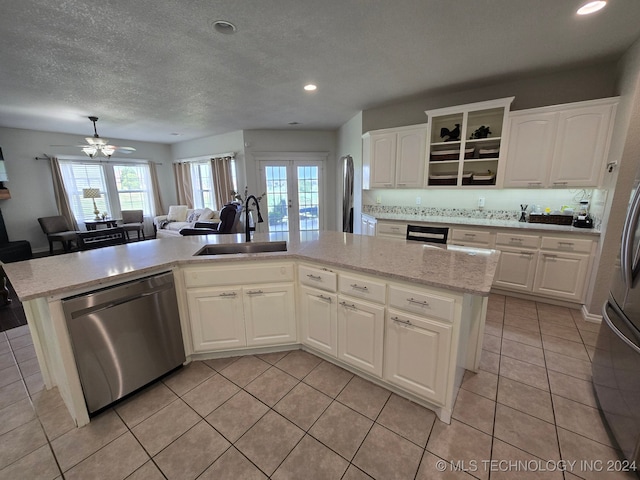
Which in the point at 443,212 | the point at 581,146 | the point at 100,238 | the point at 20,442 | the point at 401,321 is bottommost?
the point at 20,442

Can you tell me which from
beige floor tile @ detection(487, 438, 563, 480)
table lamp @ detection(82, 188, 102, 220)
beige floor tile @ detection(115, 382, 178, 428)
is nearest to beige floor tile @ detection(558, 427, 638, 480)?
beige floor tile @ detection(487, 438, 563, 480)

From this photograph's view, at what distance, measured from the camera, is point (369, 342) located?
178cm

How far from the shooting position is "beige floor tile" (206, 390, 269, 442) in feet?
5.07

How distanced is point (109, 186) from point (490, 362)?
28.2 ft

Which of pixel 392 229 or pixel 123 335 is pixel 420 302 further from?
pixel 392 229

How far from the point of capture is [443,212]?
13.4ft

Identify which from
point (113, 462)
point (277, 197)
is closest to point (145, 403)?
point (113, 462)

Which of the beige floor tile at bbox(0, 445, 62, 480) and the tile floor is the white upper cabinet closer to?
the tile floor

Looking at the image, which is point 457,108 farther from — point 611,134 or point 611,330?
point 611,330

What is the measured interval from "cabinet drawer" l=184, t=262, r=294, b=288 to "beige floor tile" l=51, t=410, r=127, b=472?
0.90m

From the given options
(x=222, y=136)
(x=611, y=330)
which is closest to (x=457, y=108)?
(x=611, y=330)

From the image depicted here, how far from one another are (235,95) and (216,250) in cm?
239

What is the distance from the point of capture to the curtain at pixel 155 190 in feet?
24.5

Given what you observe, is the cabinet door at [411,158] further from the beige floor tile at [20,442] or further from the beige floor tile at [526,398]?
the beige floor tile at [20,442]
